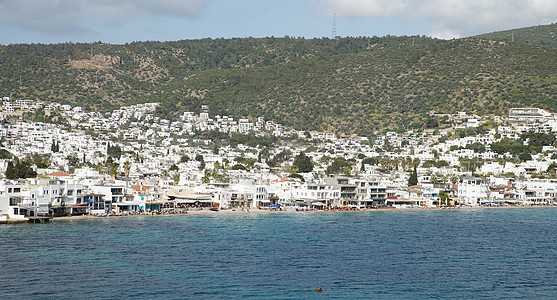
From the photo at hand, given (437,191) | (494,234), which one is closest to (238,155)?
(437,191)

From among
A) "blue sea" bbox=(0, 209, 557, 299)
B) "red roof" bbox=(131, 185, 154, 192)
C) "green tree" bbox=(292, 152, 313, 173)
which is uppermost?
"green tree" bbox=(292, 152, 313, 173)

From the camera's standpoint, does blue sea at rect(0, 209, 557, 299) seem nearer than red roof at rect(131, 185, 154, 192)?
Yes

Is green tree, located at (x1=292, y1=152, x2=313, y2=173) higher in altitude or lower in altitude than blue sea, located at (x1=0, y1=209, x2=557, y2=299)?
higher

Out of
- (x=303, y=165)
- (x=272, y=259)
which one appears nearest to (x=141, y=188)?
(x=272, y=259)

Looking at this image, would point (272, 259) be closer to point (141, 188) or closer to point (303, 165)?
point (141, 188)

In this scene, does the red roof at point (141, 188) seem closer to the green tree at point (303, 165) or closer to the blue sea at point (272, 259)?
the blue sea at point (272, 259)

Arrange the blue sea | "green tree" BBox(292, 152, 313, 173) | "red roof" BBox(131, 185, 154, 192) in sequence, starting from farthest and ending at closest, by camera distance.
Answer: "green tree" BBox(292, 152, 313, 173)
"red roof" BBox(131, 185, 154, 192)
the blue sea

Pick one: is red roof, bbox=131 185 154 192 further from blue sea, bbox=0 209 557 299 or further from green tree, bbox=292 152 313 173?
green tree, bbox=292 152 313 173

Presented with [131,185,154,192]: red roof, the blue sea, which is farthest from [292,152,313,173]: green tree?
the blue sea

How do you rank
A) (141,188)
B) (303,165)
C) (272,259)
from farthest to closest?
1. (303,165)
2. (141,188)
3. (272,259)

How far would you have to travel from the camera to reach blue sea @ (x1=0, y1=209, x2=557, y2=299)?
39.1 m

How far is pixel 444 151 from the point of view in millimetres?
143250

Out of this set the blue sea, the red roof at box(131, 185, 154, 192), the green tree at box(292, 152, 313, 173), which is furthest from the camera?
the green tree at box(292, 152, 313, 173)

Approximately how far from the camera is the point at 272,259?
4847 centimetres
